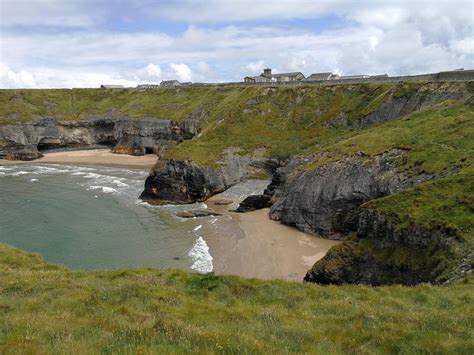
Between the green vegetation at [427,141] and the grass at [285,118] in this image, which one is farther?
the grass at [285,118]

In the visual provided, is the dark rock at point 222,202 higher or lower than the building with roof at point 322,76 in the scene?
lower

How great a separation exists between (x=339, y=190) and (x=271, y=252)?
10903 mm

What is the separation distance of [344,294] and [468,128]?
38.0 metres

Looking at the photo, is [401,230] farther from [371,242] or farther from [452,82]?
[452,82]

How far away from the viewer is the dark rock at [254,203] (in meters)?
65.0

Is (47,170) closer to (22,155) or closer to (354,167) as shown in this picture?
(22,155)

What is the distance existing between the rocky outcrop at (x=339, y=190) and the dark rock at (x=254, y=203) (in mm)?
7101

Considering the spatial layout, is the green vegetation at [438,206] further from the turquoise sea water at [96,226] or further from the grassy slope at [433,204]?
the turquoise sea water at [96,226]

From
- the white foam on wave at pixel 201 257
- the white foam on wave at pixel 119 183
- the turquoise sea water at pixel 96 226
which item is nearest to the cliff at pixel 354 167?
the turquoise sea water at pixel 96 226

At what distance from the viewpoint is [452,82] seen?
74750 millimetres

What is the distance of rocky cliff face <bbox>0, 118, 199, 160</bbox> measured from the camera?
397 feet

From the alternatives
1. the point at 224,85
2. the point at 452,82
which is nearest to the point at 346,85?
the point at 452,82

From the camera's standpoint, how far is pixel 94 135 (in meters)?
138

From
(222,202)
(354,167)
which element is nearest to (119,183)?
(222,202)
